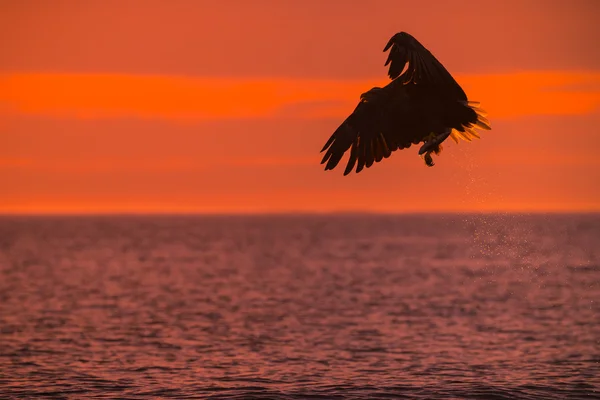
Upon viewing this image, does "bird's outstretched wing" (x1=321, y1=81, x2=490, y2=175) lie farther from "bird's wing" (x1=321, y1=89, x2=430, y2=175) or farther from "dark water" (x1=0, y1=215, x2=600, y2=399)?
"dark water" (x1=0, y1=215, x2=600, y2=399)

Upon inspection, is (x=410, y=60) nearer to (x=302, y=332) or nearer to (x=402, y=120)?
(x=402, y=120)

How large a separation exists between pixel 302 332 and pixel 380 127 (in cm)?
2607

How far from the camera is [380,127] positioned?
18000mm

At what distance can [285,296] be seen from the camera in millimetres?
60969

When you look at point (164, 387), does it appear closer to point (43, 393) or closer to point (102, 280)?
point (43, 393)

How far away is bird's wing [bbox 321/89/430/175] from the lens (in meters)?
17.7

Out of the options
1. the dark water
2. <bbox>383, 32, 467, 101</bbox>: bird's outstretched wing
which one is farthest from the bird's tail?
the dark water

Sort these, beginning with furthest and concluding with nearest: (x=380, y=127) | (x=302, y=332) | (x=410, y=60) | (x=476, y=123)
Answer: (x=302, y=332)
(x=476, y=123)
(x=380, y=127)
(x=410, y=60)

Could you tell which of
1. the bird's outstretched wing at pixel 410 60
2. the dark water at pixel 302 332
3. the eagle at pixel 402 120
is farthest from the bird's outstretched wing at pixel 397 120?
the dark water at pixel 302 332

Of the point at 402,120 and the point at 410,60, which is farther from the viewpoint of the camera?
the point at 402,120

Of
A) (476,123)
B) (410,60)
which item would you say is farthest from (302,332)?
(410,60)

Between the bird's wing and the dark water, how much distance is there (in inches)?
491

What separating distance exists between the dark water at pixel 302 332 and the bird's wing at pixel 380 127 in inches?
491

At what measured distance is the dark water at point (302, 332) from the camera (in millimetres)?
30969
